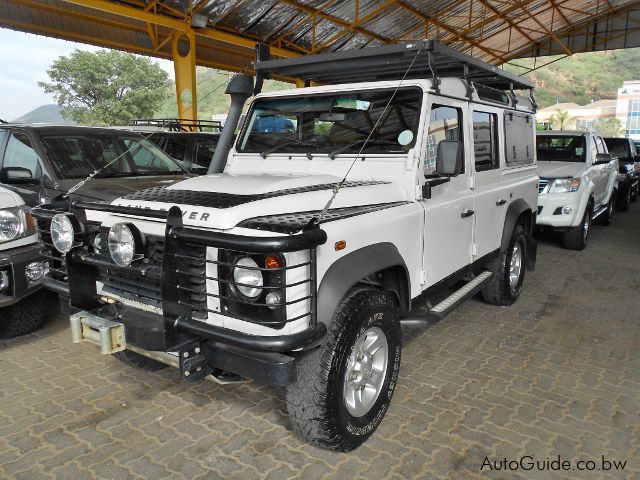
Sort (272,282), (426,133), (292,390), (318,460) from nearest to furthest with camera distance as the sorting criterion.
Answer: (272,282) → (292,390) → (318,460) → (426,133)

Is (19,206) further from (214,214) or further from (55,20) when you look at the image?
(55,20)

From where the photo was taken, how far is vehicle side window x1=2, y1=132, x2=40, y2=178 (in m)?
4.92

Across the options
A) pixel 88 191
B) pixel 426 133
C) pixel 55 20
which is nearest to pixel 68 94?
pixel 55 20

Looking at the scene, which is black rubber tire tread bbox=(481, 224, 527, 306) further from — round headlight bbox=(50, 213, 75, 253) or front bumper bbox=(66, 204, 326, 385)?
round headlight bbox=(50, 213, 75, 253)

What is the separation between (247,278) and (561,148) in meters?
7.81

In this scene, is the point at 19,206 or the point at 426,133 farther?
the point at 19,206

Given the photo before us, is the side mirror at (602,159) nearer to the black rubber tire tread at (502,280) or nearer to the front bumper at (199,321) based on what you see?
the black rubber tire tread at (502,280)

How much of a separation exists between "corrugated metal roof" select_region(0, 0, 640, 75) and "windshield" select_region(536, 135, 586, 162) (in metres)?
7.37

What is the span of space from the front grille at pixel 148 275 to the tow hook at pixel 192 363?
0.54 ft

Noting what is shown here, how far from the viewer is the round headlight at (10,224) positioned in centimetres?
383

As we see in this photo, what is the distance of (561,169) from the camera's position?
783cm

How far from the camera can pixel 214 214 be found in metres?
2.42

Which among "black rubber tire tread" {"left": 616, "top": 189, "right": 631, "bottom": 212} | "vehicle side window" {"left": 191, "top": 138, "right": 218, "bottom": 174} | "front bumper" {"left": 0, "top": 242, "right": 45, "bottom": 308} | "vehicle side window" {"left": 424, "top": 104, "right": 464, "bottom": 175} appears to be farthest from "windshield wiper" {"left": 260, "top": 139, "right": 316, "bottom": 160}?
"black rubber tire tread" {"left": 616, "top": 189, "right": 631, "bottom": 212}

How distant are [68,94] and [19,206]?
1390 inches
